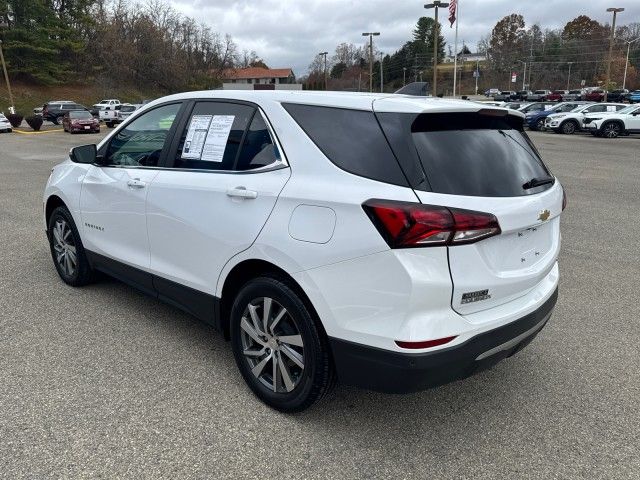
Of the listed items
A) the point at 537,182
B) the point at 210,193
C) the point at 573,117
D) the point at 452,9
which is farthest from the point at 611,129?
the point at 210,193

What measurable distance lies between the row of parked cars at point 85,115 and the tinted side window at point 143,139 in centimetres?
2713

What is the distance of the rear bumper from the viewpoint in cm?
226

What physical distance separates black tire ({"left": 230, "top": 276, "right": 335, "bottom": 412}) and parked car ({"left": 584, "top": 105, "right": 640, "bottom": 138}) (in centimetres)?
2823

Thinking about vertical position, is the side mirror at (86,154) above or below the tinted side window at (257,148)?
below

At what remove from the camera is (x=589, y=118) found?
89.1 feet

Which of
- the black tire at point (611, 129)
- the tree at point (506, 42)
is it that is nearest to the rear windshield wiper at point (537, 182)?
the black tire at point (611, 129)

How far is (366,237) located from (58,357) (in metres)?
2.42

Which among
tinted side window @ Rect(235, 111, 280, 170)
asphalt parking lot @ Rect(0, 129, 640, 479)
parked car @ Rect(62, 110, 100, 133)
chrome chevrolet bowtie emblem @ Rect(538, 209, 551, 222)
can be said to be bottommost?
asphalt parking lot @ Rect(0, 129, 640, 479)

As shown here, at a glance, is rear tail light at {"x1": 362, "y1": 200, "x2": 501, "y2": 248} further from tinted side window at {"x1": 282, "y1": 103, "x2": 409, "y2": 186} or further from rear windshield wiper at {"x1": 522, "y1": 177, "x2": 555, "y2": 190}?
rear windshield wiper at {"x1": 522, "y1": 177, "x2": 555, "y2": 190}

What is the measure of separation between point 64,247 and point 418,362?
12.3 feet

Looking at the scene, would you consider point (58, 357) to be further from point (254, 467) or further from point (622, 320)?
point (622, 320)

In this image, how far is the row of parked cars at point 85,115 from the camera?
31266 millimetres

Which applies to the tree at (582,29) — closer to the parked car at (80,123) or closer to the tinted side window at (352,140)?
the parked car at (80,123)

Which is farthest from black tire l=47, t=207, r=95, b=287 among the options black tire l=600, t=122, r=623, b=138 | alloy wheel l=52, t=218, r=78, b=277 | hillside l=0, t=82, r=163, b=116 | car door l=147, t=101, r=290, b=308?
hillside l=0, t=82, r=163, b=116
